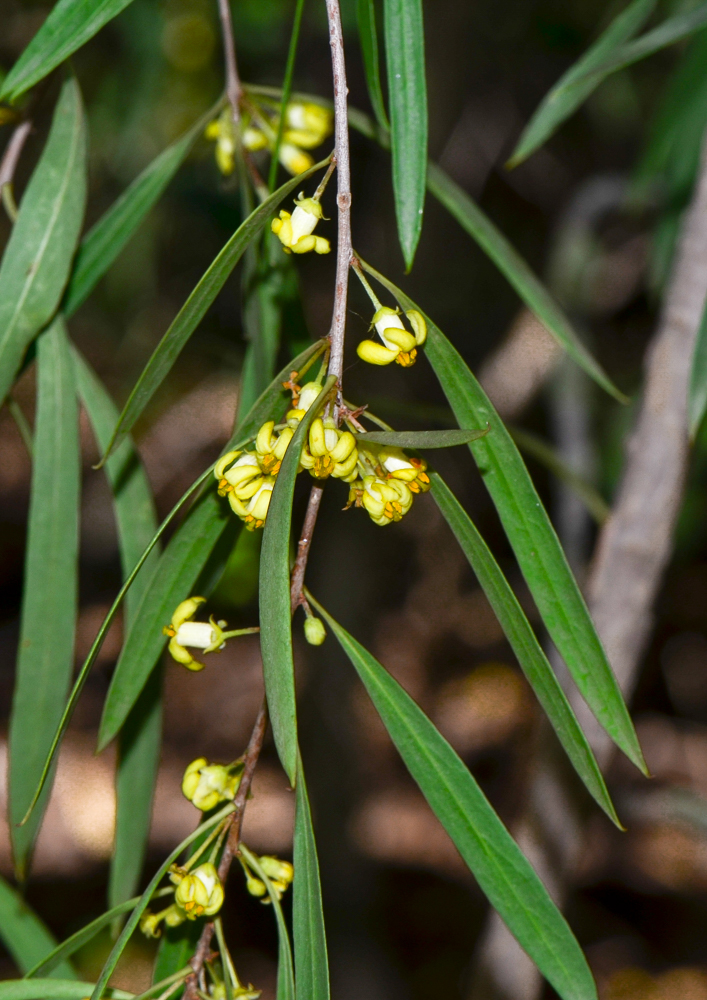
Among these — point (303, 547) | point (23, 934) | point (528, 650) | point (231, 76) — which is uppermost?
point (231, 76)

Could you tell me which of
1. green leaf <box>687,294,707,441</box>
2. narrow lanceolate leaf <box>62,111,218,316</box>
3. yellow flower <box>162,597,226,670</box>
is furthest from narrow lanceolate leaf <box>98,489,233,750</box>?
green leaf <box>687,294,707,441</box>

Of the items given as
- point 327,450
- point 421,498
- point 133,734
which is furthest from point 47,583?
point 421,498

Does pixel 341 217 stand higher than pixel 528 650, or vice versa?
pixel 341 217

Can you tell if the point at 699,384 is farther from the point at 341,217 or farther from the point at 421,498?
the point at 421,498

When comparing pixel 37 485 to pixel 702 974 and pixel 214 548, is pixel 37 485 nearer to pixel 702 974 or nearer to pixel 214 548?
pixel 214 548

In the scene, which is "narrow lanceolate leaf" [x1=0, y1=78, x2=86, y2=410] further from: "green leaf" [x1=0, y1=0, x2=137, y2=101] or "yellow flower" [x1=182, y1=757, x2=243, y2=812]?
"yellow flower" [x1=182, y1=757, x2=243, y2=812]

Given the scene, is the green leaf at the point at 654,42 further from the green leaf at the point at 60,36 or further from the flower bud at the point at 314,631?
the flower bud at the point at 314,631

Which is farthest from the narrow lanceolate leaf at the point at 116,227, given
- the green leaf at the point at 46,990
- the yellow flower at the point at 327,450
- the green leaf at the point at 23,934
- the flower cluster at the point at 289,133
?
→ the green leaf at the point at 23,934
